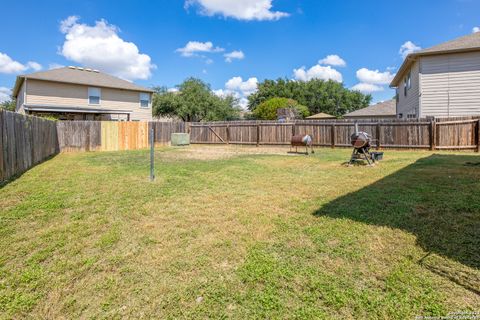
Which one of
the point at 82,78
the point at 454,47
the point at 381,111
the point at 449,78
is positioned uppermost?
the point at 82,78

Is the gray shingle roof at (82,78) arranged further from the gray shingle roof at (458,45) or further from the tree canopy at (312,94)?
the tree canopy at (312,94)

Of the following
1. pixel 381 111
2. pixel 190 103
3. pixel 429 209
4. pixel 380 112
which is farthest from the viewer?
pixel 190 103

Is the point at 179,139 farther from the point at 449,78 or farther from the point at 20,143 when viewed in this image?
the point at 449,78

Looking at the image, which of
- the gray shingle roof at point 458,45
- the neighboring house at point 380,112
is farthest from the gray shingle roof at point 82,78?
the neighboring house at point 380,112

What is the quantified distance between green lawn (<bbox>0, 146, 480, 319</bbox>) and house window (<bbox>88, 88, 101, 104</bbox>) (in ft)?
59.9

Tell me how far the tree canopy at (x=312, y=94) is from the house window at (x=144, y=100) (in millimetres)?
29643

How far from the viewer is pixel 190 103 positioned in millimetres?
34312

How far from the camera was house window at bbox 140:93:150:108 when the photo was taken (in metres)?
24.4

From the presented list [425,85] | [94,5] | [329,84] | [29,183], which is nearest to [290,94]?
[329,84]

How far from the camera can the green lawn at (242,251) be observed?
2.16m

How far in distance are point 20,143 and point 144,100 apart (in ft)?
58.1

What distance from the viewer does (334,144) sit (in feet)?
50.1

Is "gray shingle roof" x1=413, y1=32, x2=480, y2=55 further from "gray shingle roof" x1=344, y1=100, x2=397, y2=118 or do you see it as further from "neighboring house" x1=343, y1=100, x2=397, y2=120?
"gray shingle roof" x1=344, y1=100, x2=397, y2=118

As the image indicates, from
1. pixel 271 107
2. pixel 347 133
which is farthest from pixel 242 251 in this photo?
pixel 271 107
